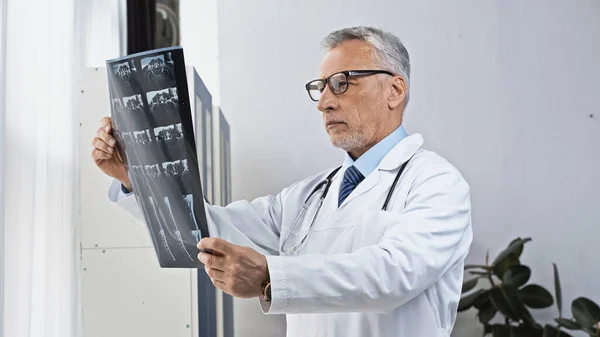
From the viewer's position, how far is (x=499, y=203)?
103 inches

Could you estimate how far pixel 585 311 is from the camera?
244cm

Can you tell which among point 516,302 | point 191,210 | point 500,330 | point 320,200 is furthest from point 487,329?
point 191,210

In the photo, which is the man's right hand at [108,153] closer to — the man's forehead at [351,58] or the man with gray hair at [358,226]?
the man with gray hair at [358,226]

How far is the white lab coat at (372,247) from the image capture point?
1.10m

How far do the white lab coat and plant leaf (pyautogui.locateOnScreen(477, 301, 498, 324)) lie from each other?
1063 mm

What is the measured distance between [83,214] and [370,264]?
1.12m

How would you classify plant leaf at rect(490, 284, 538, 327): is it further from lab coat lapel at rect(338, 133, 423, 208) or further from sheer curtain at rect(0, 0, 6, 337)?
sheer curtain at rect(0, 0, 6, 337)

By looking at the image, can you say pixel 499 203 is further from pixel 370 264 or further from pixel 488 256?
pixel 370 264

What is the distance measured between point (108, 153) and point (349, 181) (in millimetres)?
514

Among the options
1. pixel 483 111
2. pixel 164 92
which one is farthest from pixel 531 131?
pixel 164 92

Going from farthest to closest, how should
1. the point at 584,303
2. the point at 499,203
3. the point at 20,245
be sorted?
1. the point at 499,203
2. the point at 584,303
3. the point at 20,245

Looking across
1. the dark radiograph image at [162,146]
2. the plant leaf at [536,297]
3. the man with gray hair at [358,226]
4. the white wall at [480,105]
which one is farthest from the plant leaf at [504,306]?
the dark radiograph image at [162,146]

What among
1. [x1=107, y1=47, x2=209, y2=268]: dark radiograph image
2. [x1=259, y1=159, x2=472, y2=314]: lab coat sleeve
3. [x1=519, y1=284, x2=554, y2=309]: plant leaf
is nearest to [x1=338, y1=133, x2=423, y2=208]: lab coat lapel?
[x1=259, y1=159, x2=472, y2=314]: lab coat sleeve

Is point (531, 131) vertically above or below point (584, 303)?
above
